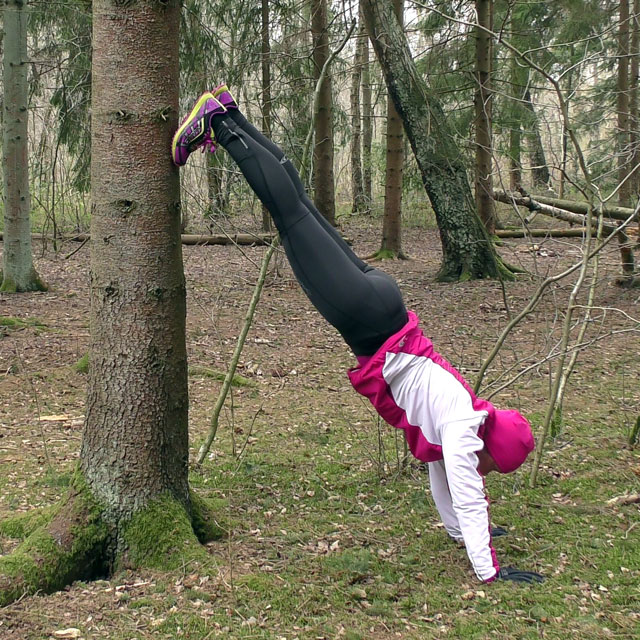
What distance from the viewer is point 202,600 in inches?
113

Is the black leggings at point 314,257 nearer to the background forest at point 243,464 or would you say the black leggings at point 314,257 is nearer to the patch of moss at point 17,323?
the background forest at point 243,464

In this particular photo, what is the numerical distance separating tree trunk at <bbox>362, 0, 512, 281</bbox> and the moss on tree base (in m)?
8.36

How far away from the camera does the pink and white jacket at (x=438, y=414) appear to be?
3102mm

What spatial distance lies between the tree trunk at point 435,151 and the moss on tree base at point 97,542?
329 inches

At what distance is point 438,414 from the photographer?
3230mm

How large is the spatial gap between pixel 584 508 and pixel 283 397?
3.08 m

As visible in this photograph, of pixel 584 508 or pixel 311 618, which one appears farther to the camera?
pixel 584 508

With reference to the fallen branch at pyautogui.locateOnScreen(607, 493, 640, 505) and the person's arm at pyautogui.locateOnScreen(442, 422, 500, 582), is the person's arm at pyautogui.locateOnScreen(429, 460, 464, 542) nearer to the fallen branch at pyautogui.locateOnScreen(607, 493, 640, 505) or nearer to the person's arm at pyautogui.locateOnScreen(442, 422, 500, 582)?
the person's arm at pyautogui.locateOnScreen(442, 422, 500, 582)

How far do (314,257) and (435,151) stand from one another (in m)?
8.40

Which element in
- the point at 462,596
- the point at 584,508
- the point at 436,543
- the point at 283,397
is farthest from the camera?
the point at 283,397

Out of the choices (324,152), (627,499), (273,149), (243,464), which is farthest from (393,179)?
(273,149)

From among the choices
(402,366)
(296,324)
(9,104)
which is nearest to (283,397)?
(296,324)

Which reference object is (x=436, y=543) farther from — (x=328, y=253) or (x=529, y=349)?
(x=529, y=349)

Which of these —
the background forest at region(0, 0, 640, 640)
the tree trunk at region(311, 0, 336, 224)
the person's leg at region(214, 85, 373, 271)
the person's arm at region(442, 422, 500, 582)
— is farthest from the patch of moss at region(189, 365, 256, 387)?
the tree trunk at region(311, 0, 336, 224)
